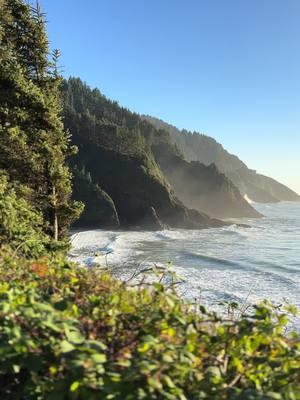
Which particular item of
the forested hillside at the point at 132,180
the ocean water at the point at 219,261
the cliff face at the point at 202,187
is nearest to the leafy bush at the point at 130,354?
the ocean water at the point at 219,261

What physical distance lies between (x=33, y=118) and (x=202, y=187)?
10366 cm

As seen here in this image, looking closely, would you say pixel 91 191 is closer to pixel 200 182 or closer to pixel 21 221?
pixel 200 182

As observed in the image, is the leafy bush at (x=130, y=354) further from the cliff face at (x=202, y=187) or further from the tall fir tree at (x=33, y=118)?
the cliff face at (x=202, y=187)

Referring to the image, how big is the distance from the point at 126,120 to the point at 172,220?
66.9 metres

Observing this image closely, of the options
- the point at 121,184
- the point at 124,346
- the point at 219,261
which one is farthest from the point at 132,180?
the point at 124,346

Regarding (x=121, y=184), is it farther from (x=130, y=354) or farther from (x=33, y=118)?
(x=130, y=354)

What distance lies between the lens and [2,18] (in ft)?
61.1

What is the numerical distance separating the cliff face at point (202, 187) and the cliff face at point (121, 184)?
22.5 metres

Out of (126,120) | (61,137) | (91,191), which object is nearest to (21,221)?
(61,137)

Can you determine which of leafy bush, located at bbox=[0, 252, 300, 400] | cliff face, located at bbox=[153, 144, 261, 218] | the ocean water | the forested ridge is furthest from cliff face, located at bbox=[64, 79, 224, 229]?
leafy bush, located at bbox=[0, 252, 300, 400]

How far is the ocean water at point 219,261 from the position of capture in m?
23.2

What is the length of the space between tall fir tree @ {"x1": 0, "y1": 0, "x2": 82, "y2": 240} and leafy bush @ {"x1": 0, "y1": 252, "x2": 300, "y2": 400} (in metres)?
14.8

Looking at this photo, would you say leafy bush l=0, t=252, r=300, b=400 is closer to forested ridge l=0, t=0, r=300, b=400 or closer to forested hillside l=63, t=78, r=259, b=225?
forested ridge l=0, t=0, r=300, b=400

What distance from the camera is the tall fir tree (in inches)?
663
